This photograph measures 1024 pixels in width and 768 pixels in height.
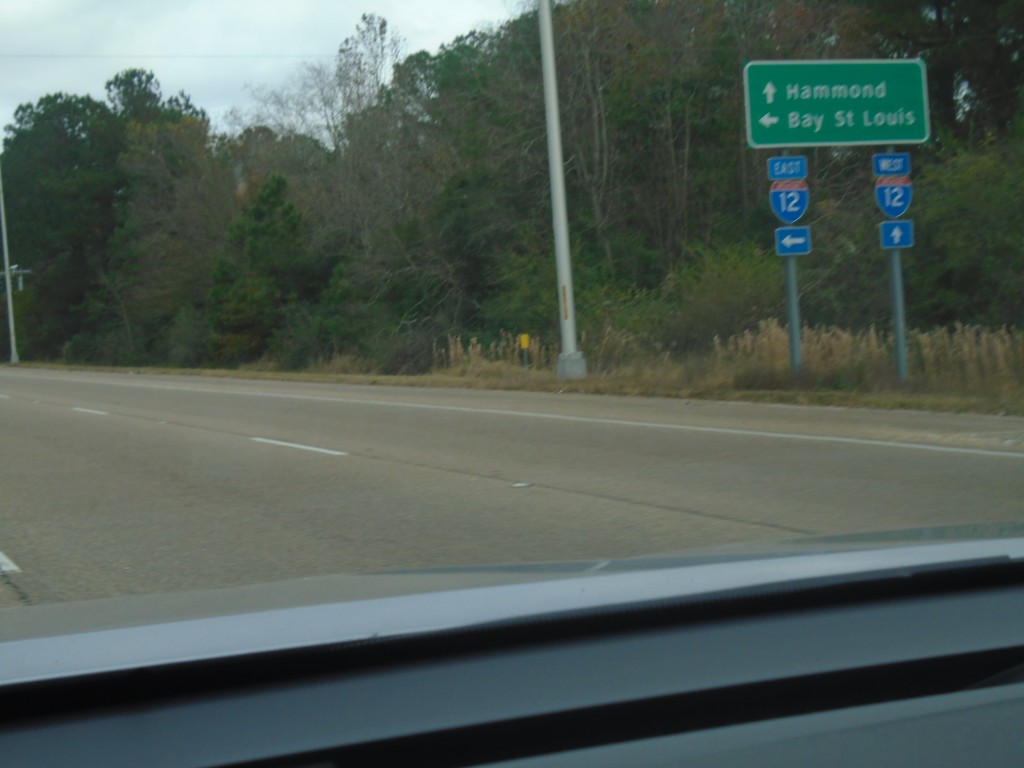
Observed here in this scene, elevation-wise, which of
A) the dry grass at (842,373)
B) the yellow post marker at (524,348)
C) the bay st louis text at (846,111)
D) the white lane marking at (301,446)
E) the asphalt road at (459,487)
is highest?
the bay st louis text at (846,111)

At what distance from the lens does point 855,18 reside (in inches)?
1353

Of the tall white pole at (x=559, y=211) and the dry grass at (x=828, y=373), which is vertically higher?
the tall white pole at (x=559, y=211)

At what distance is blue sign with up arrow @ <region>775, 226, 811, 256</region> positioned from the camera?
2008 centimetres

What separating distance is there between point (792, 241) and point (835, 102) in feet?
8.01

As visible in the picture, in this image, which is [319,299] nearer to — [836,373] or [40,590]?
[836,373]

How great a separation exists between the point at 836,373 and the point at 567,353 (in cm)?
670

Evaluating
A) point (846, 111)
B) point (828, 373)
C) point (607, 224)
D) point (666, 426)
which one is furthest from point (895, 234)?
point (607, 224)

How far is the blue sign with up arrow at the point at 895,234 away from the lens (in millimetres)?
19516

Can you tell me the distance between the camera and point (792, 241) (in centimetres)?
2020

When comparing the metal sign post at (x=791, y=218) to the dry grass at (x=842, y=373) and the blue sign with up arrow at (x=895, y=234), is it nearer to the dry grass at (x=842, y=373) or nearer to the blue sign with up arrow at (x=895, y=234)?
the dry grass at (x=842, y=373)

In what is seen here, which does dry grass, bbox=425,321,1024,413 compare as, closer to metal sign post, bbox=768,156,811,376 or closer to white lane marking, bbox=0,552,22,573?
metal sign post, bbox=768,156,811,376

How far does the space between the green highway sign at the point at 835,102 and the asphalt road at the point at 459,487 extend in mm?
5006

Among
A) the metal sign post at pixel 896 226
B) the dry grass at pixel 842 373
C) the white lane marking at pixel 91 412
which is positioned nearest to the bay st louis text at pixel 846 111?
the metal sign post at pixel 896 226

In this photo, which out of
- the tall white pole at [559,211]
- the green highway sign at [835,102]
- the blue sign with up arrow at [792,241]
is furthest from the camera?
the tall white pole at [559,211]
